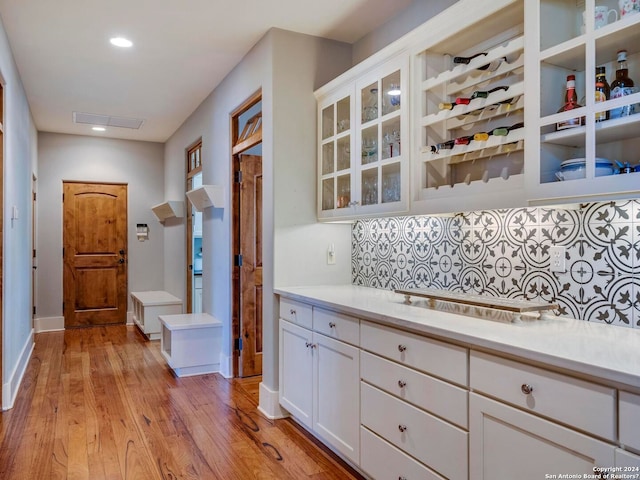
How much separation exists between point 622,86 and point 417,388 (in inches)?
52.4

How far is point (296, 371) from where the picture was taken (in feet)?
9.46

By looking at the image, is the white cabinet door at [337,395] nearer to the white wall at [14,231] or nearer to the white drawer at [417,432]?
the white drawer at [417,432]

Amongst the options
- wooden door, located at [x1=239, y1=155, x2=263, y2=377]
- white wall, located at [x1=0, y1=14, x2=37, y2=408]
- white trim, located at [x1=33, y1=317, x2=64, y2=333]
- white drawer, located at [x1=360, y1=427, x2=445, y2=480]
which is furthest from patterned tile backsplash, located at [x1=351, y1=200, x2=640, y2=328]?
white trim, located at [x1=33, y1=317, x2=64, y2=333]

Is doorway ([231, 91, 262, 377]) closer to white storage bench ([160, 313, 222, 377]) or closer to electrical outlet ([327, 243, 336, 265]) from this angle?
white storage bench ([160, 313, 222, 377])

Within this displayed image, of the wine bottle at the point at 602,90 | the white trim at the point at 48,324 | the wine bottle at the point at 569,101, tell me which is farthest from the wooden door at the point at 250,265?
the white trim at the point at 48,324

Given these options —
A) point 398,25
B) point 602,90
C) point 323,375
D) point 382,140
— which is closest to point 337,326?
point 323,375

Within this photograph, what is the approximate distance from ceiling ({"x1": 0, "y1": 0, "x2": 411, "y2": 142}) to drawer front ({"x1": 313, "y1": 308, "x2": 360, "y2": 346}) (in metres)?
1.87

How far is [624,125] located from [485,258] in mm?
930

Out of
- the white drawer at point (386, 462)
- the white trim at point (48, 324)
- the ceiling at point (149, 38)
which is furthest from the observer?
the white trim at point (48, 324)

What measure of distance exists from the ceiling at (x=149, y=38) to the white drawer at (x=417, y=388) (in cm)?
214

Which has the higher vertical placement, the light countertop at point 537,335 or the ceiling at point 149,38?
the ceiling at point 149,38

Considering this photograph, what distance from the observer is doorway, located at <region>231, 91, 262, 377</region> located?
13.2 feet

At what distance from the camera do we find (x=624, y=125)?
156cm

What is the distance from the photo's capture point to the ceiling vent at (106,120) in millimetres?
5500
